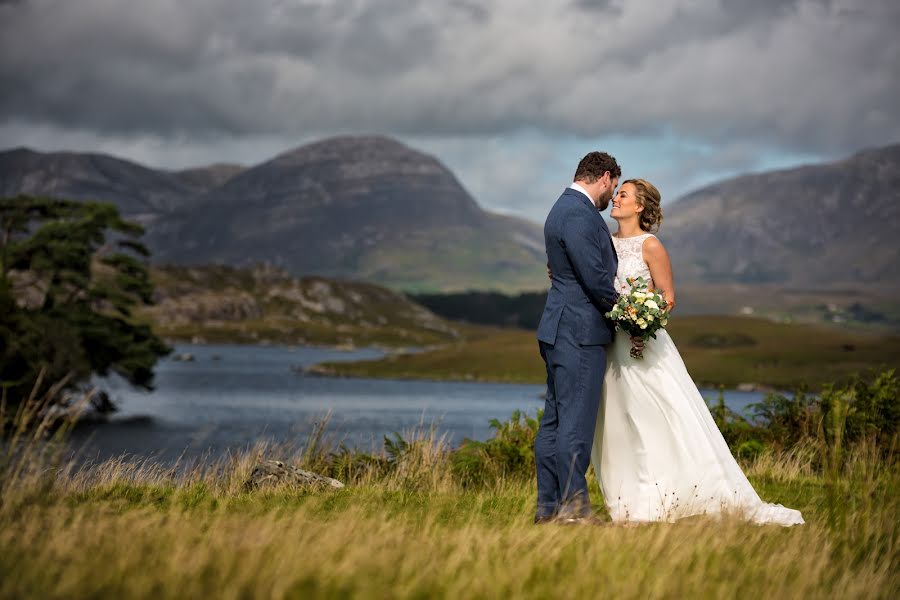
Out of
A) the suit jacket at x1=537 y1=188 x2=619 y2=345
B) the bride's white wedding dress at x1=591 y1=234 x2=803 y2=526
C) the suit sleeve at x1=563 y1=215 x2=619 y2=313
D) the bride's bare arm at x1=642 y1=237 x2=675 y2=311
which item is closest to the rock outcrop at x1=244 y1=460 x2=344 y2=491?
the bride's white wedding dress at x1=591 y1=234 x2=803 y2=526

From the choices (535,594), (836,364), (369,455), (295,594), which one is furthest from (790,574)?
(836,364)

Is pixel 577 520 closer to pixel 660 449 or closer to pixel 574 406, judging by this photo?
pixel 574 406

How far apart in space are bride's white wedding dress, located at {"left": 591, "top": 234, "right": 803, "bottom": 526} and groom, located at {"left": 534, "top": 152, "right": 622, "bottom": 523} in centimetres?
40

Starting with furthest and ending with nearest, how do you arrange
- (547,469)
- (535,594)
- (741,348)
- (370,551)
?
(741,348)
(547,469)
(370,551)
(535,594)

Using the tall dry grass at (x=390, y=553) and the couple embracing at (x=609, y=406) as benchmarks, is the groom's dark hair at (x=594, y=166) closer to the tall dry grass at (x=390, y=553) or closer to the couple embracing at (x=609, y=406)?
the couple embracing at (x=609, y=406)

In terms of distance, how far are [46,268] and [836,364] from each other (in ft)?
361

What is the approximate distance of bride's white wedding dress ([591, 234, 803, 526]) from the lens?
8.00 meters

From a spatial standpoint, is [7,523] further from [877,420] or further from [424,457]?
[877,420]

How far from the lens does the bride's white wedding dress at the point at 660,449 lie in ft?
26.2

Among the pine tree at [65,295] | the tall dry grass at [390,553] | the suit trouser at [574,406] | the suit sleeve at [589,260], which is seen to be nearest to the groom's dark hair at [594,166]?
the suit sleeve at [589,260]

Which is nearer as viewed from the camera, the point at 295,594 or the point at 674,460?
the point at 295,594

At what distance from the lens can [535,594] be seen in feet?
16.1

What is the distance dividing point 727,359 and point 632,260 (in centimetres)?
13640

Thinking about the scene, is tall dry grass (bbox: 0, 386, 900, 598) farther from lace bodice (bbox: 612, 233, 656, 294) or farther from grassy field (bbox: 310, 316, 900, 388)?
grassy field (bbox: 310, 316, 900, 388)
